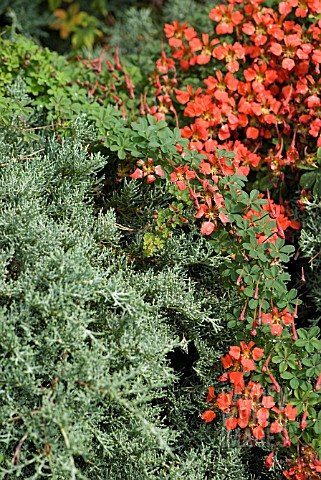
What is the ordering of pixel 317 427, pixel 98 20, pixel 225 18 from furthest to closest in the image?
pixel 98 20
pixel 225 18
pixel 317 427

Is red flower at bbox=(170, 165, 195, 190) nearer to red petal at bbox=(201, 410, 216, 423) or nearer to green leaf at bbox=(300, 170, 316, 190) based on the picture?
green leaf at bbox=(300, 170, 316, 190)

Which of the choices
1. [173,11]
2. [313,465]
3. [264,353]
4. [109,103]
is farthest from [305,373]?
[173,11]

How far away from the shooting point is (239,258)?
7.30ft

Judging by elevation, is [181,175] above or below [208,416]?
above

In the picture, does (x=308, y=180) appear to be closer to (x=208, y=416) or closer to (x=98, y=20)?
(x=208, y=416)

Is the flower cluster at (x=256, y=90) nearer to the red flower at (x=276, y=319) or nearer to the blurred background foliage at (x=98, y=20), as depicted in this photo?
the blurred background foliage at (x=98, y=20)

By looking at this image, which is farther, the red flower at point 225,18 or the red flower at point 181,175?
the red flower at point 225,18

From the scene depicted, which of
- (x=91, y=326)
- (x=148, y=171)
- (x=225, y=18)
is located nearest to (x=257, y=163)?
(x=148, y=171)

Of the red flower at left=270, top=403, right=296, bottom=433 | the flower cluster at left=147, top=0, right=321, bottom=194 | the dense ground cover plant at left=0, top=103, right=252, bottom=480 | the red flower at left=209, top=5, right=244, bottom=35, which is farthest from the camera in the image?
the red flower at left=209, top=5, right=244, bottom=35

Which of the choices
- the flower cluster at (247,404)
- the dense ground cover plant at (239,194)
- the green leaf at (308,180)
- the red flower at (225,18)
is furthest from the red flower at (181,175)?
the red flower at (225,18)

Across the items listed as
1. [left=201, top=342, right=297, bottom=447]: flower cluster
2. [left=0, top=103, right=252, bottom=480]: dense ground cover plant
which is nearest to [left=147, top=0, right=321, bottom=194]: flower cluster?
[left=0, top=103, right=252, bottom=480]: dense ground cover plant

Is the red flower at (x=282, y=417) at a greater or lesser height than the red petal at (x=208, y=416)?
greater

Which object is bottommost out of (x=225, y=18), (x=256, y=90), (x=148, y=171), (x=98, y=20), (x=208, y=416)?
(x=208, y=416)

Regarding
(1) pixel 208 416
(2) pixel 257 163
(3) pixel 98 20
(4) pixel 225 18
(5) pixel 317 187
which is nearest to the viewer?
(1) pixel 208 416
